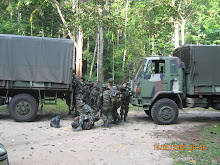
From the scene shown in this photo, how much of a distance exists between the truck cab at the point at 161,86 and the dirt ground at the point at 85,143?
1.60 feet

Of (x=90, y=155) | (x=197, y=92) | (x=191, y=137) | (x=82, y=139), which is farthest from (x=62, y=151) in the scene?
(x=197, y=92)

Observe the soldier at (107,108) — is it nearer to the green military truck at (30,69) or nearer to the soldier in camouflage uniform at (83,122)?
the soldier in camouflage uniform at (83,122)

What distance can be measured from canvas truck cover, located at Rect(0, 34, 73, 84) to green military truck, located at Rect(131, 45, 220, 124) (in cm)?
255

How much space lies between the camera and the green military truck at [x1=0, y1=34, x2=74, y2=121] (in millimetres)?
7695

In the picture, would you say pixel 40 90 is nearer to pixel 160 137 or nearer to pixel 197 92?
pixel 160 137

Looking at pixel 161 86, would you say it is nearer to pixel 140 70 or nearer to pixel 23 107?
pixel 140 70

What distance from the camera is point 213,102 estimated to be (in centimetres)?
817

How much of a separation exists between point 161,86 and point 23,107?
4577mm

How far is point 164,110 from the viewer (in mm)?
7891

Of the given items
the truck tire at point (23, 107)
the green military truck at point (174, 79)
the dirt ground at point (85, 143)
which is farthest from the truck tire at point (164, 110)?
the truck tire at point (23, 107)
